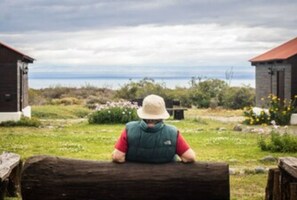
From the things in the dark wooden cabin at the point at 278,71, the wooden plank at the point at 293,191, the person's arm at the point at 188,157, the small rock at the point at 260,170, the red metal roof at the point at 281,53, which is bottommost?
the small rock at the point at 260,170

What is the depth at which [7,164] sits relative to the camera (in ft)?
36.4

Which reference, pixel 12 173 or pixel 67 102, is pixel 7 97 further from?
pixel 12 173

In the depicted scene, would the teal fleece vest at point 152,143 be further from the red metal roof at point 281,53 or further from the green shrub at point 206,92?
the green shrub at point 206,92

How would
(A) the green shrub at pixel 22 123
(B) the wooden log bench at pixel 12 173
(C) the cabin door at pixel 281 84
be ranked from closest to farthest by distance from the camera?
(B) the wooden log bench at pixel 12 173
(A) the green shrub at pixel 22 123
(C) the cabin door at pixel 281 84

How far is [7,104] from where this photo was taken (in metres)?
33.5

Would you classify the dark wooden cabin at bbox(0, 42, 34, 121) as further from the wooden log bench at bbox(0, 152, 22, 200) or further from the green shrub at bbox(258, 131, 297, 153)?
the wooden log bench at bbox(0, 152, 22, 200)

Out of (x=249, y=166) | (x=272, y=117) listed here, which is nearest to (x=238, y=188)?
(x=249, y=166)

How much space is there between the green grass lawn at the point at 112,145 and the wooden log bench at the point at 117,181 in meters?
4.39

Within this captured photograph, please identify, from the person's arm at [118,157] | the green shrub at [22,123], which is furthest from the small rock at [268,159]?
the green shrub at [22,123]

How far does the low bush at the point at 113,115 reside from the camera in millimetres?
32781

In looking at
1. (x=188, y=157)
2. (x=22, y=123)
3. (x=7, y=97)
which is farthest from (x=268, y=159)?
(x=7, y=97)

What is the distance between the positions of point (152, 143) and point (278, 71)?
2941 cm

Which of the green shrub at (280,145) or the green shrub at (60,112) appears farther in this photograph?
the green shrub at (60,112)

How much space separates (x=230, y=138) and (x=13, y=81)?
13.9m
